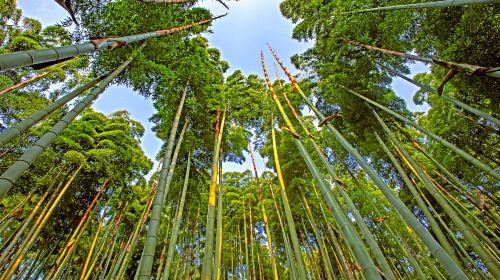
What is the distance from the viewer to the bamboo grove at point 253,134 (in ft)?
9.87

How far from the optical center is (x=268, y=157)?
308 inches

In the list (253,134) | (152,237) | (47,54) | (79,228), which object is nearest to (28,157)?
(47,54)

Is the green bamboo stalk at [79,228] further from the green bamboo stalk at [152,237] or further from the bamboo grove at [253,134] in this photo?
the green bamboo stalk at [152,237]

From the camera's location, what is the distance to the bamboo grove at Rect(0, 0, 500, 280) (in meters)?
3.01

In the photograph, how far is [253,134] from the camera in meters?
7.42

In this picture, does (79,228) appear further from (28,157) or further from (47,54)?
(47,54)

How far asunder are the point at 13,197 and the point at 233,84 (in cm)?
597

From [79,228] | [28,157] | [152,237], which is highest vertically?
[79,228]

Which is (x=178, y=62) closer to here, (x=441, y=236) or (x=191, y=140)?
(x=191, y=140)

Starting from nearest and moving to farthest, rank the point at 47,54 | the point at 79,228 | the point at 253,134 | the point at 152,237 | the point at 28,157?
1. the point at 47,54
2. the point at 28,157
3. the point at 152,237
4. the point at 79,228
5. the point at 253,134

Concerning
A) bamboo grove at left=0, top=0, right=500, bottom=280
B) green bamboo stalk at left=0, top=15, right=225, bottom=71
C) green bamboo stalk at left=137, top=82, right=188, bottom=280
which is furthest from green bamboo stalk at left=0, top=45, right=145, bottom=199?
green bamboo stalk at left=137, top=82, right=188, bottom=280

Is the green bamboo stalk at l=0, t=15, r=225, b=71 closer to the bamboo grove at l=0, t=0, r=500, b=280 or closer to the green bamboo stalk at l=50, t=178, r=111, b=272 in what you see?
the bamboo grove at l=0, t=0, r=500, b=280

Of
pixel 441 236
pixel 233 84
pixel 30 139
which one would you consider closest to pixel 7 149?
pixel 30 139

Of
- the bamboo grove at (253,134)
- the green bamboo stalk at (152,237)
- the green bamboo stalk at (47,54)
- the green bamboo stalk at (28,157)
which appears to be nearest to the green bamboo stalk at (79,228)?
the bamboo grove at (253,134)
